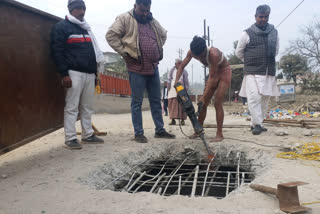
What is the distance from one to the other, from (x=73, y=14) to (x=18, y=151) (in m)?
1.84

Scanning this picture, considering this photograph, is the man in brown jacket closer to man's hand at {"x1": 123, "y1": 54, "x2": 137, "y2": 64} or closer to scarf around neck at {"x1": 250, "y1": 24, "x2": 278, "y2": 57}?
Answer: man's hand at {"x1": 123, "y1": 54, "x2": 137, "y2": 64}

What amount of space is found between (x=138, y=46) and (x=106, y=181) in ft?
6.06

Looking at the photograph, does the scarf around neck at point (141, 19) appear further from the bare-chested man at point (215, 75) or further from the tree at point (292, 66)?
the tree at point (292, 66)

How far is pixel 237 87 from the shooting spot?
28141mm

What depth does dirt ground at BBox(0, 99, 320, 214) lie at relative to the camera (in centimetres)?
150

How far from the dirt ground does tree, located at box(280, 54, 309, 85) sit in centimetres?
2415

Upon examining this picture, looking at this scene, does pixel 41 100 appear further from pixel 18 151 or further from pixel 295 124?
pixel 295 124

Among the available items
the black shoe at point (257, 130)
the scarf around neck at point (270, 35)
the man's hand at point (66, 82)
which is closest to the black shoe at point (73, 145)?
the man's hand at point (66, 82)

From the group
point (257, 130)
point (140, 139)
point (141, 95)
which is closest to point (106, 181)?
point (140, 139)

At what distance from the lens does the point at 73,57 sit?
302cm

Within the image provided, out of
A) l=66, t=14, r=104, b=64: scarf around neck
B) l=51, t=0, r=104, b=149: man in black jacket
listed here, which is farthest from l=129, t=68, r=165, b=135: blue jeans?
l=51, t=0, r=104, b=149: man in black jacket

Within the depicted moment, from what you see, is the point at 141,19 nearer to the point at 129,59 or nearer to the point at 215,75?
the point at 129,59

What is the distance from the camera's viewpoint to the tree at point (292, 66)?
24406 millimetres

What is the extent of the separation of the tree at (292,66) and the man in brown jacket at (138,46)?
79.6ft
